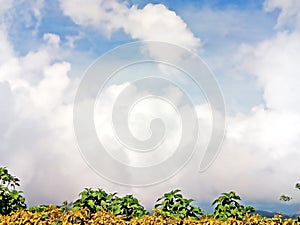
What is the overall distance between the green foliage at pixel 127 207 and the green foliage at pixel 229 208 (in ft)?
5.79

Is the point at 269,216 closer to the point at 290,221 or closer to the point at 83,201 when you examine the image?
the point at 290,221

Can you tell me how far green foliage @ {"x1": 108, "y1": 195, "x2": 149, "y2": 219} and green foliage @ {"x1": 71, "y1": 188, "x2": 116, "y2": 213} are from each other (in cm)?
26

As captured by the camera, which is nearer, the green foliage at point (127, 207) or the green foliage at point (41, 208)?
the green foliage at point (41, 208)

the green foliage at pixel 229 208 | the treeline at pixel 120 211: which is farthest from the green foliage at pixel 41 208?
the green foliage at pixel 229 208

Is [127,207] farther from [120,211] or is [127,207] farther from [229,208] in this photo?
[229,208]

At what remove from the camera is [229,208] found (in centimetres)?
1084

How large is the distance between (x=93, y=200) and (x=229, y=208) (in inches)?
135

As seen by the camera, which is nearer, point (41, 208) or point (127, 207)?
point (41, 208)

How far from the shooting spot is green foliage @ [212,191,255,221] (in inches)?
417

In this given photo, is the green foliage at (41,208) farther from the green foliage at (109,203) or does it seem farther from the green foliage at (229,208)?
the green foliage at (229,208)

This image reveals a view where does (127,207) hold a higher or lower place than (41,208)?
higher

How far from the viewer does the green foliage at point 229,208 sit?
10.6 meters

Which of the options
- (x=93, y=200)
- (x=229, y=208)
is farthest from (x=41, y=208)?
(x=229, y=208)

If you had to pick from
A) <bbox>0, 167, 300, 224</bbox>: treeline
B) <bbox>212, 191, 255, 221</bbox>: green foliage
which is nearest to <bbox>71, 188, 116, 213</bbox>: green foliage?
<bbox>0, 167, 300, 224</bbox>: treeline
